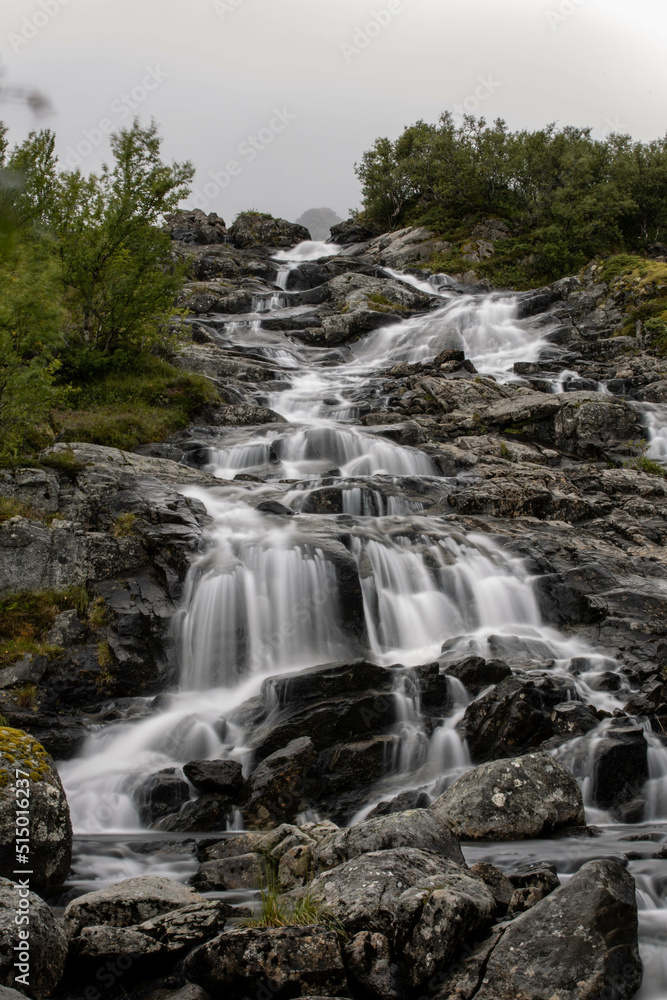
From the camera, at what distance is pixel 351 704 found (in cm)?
918

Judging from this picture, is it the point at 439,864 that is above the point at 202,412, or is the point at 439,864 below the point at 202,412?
below

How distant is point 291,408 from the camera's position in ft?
79.1

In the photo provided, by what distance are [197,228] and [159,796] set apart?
2208 inches

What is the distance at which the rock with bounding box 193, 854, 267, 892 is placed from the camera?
6027 mm

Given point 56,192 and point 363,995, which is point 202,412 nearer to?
point 56,192

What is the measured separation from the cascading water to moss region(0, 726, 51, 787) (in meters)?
1.32

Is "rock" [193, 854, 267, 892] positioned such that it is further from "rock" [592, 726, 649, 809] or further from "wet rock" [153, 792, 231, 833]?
"rock" [592, 726, 649, 809]

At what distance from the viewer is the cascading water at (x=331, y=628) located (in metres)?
7.83

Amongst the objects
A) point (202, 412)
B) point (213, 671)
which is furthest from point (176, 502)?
point (202, 412)

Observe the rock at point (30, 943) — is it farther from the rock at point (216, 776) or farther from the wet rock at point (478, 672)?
the wet rock at point (478, 672)

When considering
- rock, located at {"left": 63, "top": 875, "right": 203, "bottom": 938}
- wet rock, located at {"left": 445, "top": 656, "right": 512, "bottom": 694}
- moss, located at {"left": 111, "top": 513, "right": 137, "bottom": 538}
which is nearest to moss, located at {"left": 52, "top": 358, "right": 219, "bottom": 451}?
moss, located at {"left": 111, "top": 513, "right": 137, "bottom": 538}

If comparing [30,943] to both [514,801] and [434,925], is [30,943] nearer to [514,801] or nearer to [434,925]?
[434,925]

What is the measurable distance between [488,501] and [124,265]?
12819mm

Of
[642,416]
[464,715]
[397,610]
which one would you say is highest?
[642,416]
